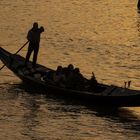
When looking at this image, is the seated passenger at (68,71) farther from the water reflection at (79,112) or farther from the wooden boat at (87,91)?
the water reflection at (79,112)

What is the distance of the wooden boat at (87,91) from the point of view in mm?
24391

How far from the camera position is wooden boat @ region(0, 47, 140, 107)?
2439 centimetres

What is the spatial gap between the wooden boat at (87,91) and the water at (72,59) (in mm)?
324

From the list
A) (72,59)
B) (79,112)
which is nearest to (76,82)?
(79,112)

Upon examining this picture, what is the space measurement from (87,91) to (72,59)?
10.5m

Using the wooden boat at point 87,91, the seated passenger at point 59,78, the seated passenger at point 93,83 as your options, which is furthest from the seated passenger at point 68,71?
the seated passenger at point 93,83

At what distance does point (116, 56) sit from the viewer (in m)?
38.2

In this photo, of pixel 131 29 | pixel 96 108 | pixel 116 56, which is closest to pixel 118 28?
pixel 131 29

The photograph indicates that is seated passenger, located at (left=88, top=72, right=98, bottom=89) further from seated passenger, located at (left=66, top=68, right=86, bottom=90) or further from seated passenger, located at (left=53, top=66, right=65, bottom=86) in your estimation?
seated passenger, located at (left=53, top=66, right=65, bottom=86)

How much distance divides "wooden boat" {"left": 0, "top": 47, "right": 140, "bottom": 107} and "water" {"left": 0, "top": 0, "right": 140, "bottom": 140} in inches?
12.8

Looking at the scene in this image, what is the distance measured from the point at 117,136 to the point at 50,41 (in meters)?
20.6

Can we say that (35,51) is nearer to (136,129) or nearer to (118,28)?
(136,129)

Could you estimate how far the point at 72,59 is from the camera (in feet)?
120

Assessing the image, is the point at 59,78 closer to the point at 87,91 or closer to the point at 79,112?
the point at 87,91
